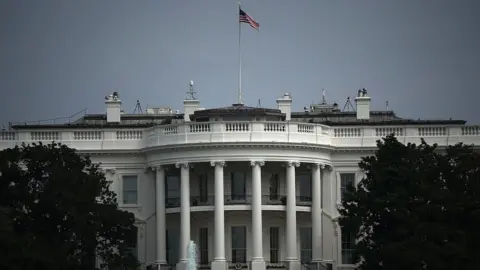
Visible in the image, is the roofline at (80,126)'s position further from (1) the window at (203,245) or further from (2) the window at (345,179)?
(2) the window at (345,179)

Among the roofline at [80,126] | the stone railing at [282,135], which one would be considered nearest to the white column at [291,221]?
the stone railing at [282,135]

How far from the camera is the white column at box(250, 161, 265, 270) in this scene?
340 feet

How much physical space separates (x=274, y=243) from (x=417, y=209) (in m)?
18.3

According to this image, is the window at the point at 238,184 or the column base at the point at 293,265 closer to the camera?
the column base at the point at 293,265

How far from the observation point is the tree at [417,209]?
90.3 metres

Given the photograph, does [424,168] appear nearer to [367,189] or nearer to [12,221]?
[367,189]

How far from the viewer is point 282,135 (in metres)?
105

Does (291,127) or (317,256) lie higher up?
(291,127)

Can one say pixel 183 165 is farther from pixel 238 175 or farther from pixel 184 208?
pixel 238 175

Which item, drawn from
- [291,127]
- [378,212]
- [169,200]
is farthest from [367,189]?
[169,200]

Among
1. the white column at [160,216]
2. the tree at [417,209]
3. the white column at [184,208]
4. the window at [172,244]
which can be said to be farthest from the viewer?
the window at [172,244]

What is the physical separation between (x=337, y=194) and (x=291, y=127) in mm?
6203

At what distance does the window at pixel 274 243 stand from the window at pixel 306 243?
151 centimetres

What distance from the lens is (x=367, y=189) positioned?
95.9 m
